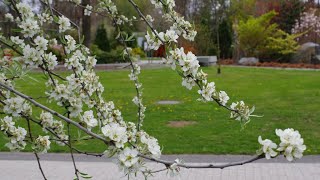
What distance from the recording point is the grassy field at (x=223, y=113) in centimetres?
633

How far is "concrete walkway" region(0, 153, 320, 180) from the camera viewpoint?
15.9 feet

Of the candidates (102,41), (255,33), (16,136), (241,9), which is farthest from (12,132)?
(241,9)

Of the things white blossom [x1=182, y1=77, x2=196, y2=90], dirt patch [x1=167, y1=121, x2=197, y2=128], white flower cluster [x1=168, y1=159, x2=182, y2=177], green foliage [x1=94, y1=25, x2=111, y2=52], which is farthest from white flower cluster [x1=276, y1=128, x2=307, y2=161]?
green foliage [x1=94, y1=25, x2=111, y2=52]

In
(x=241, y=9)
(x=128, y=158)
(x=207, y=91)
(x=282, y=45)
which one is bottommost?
(x=282, y=45)

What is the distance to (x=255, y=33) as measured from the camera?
24531 mm

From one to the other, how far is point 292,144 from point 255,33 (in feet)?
78.1

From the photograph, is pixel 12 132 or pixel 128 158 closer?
pixel 128 158

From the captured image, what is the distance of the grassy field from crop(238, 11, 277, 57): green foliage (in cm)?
921

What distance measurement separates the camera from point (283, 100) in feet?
34.5

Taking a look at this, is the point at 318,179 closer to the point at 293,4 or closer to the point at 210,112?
the point at 210,112

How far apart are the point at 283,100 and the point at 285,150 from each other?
9454mm

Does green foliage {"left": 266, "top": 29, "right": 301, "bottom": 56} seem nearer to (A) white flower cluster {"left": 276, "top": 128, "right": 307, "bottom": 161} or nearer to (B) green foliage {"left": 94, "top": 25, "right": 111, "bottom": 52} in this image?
(B) green foliage {"left": 94, "top": 25, "right": 111, "bottom": 52}

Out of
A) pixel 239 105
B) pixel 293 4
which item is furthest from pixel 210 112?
pixel 293 4

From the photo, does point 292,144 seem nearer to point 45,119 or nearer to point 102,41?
point 45,119
